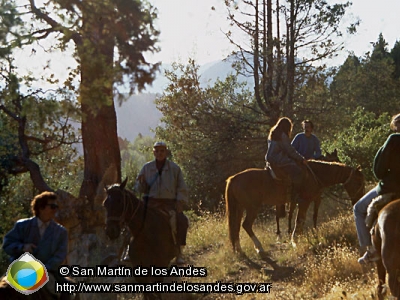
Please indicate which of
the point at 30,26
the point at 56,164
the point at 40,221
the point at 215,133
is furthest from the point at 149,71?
the point at 215,133

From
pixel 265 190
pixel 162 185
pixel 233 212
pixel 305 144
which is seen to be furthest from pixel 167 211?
pixel 305 144

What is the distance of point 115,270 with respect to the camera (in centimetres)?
1063

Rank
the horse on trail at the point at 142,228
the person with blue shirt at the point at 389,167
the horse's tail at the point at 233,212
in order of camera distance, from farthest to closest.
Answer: the horse's tail at the point at 233,212 → the horse on trail at the point at 142,228 → the person with blue shirt at the point at 389,167

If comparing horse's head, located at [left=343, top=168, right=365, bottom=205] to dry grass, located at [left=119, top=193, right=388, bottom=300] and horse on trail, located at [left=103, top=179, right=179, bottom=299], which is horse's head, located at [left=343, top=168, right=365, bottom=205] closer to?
dry grass, located at [left=119, top=193, right=388, bottom=300]

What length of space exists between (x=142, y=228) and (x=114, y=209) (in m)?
0.72

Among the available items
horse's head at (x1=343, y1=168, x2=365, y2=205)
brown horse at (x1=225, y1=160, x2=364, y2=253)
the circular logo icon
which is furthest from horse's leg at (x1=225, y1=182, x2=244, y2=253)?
the circular logo icon

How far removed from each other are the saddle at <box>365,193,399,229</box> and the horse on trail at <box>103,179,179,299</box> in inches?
128

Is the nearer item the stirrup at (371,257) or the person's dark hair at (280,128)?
the stirrup at (371,257)

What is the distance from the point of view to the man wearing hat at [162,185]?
10070 mm

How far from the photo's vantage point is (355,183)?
14.1 m

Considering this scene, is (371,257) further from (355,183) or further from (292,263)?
(355,183)

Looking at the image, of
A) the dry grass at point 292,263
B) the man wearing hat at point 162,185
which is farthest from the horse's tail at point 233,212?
the man wearing hat at point 162,185

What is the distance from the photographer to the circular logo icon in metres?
6.56

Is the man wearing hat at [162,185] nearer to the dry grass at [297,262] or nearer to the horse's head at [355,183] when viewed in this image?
the dry grass at [297,262]
